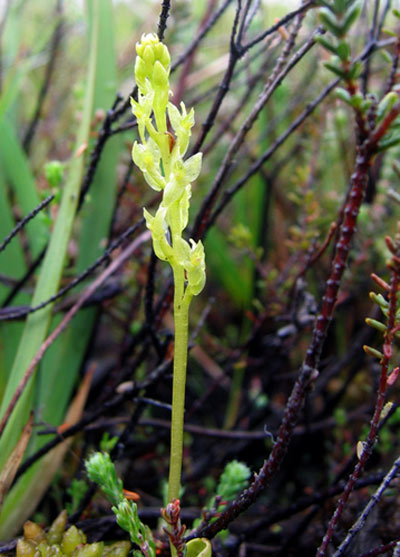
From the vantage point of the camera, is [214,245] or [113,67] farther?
[214,245]

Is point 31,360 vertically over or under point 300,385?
over

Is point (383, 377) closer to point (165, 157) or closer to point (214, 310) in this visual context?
point (165, 157)

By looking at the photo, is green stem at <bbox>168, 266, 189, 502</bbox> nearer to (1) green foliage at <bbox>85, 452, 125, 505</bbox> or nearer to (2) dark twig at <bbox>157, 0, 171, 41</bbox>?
(1) green foliage at <bbox>85, 452, 125, 505</bbox>

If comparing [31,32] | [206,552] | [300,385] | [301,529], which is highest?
[31,32]

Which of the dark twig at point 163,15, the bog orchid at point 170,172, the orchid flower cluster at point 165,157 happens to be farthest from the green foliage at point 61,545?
the dark twig at point 163,15

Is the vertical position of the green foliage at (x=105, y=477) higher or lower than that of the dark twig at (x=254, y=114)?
lower

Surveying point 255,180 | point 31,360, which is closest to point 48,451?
point 31,360

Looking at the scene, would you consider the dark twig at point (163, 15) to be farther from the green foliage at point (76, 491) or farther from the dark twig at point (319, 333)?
the green foliage at point (76, 491)

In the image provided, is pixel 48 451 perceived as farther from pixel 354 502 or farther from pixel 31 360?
pixel 354 502
